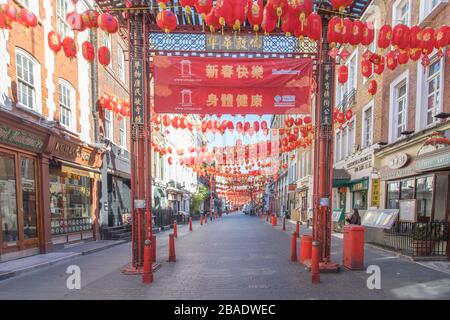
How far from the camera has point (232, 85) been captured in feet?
22.2

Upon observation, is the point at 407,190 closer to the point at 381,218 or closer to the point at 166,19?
the point at 381,218

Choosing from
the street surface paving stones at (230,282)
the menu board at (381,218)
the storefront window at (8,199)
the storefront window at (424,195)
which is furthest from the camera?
the storefront window at (424,195)

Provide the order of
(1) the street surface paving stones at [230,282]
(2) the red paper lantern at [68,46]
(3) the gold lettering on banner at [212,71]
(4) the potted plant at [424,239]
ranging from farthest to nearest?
(4) the potted plant at [424,239]
(3) the gold lettering on banner at [212,71]
(2) the red paper lantern at [68,46]
(1) the street surface paving stones at [230,282]

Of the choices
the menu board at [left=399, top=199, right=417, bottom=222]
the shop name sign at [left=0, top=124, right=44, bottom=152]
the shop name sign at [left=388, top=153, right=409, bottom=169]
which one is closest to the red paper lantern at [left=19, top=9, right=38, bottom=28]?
the shop name sign at [left=0, top=124, right=44, bottom=152]

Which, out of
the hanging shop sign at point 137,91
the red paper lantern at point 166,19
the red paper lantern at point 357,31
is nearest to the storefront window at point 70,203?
the hanging shop sign at point 137,91

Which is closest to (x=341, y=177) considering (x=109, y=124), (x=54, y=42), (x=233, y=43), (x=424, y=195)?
(x=424, y=195)

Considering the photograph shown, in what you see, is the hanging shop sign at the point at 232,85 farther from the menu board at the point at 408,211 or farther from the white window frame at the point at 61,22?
the white window frame at the point at 61,22

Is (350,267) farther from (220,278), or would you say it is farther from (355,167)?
(355,167)

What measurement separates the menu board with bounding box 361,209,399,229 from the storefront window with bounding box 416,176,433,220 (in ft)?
3.92

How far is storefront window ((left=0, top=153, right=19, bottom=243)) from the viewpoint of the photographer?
7979mm

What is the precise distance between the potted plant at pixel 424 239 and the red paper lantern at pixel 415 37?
5.24 metres

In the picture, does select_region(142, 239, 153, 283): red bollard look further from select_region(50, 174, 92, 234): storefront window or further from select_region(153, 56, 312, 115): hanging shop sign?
select_region(50, 174, 92, 234): storefront window

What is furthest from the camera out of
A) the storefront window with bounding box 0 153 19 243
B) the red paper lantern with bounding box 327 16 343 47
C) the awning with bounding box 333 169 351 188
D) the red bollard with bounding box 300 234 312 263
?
the awning with bounding box 333 169 351 188

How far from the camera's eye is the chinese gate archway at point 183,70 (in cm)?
655
